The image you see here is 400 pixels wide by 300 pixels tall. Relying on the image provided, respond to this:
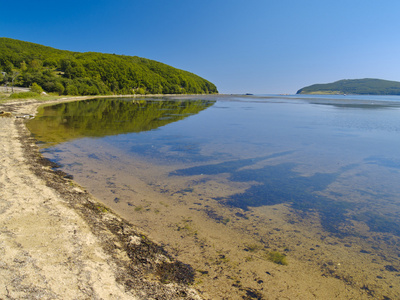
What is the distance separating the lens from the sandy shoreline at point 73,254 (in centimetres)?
315

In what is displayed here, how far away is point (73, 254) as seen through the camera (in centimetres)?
385

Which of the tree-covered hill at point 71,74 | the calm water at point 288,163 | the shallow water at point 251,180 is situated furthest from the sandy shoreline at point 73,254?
the tree-covered hill at point 71,74

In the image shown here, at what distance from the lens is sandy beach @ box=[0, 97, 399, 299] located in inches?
132

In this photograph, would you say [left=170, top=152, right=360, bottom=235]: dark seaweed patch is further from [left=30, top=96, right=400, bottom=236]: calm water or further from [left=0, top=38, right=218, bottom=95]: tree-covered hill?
[left=0, top=38, right=218, bottom=95]: tree-covered hill

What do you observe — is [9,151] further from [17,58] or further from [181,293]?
[17,58]

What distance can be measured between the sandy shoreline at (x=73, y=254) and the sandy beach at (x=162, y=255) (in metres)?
0.01

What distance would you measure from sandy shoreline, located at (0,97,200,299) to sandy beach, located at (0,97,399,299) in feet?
0.05

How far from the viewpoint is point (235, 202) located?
6984 mm

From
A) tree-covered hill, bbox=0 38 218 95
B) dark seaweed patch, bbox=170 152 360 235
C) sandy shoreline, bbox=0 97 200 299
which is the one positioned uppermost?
tree-covered hill, bbox=0 38 218 95

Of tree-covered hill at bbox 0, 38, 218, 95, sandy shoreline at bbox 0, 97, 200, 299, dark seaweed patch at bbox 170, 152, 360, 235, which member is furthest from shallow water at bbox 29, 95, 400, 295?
tree-covered hill at bbox 0, 38, 218, 95

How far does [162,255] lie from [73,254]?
146cm

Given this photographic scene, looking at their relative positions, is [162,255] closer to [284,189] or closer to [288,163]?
[284,189]

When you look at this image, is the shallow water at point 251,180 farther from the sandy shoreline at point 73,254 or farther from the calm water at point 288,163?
the sandy shoreline at point 73,254

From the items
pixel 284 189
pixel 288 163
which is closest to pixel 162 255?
pixel 284 189
